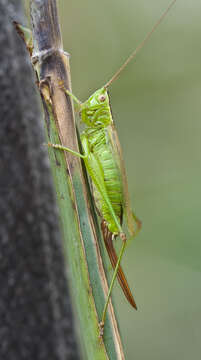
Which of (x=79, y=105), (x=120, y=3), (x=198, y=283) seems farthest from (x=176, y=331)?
(x=120, y=3)

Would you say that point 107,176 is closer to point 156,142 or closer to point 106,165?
point 106,165

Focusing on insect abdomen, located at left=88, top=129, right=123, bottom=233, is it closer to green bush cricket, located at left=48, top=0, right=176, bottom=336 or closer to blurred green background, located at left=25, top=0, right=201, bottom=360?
green bush cricket, located at left=48, top=0, right=176, bottom=336

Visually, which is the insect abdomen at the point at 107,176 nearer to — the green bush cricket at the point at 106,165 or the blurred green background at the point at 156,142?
the green bush cricket at the point at 106,165

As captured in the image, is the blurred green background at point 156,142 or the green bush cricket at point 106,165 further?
the blurred green background at point 156,142

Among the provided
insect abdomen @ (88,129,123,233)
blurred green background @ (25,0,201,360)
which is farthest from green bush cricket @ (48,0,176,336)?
blurred green background @ (25,0,201,360)

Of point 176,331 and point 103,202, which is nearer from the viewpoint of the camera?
point 103,202

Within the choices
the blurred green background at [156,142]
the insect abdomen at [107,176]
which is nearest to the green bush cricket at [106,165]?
the insect abdomen at [107,176]

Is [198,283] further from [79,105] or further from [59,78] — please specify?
[59,78]
